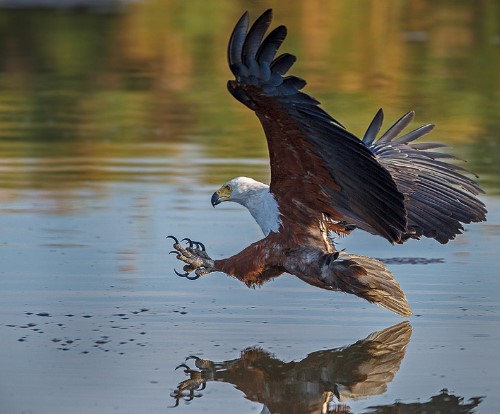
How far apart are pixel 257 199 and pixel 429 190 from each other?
43.0 inches

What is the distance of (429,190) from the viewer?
7.40 m

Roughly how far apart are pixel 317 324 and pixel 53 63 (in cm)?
1166

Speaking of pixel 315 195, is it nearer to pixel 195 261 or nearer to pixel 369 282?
pixel 369 282

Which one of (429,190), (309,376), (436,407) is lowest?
(436,407)

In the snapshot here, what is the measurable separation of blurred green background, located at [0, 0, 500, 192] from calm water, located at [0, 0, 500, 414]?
0.05 meters

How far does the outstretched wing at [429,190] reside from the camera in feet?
A: 23.6

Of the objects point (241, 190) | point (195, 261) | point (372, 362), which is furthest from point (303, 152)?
point (195, 261)

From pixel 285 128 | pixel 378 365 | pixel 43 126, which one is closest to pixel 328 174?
pixel 285 128

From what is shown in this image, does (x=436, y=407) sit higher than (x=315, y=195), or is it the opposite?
(x=315, y=195)

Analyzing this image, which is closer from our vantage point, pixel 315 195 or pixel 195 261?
pixel 315 195

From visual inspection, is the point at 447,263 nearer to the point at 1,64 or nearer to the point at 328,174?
the point at 328,174

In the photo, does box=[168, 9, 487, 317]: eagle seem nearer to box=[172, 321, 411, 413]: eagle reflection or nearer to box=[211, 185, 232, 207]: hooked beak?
box=[211, 185, 232, 207]: hooked beak

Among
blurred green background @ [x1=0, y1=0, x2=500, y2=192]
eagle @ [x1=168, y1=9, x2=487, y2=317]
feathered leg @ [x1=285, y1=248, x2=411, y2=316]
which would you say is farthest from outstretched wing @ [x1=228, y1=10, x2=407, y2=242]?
blurred green background @ [x1=0, y1=0, x2=500, y2=192]

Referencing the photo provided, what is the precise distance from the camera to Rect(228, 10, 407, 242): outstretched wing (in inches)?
224
